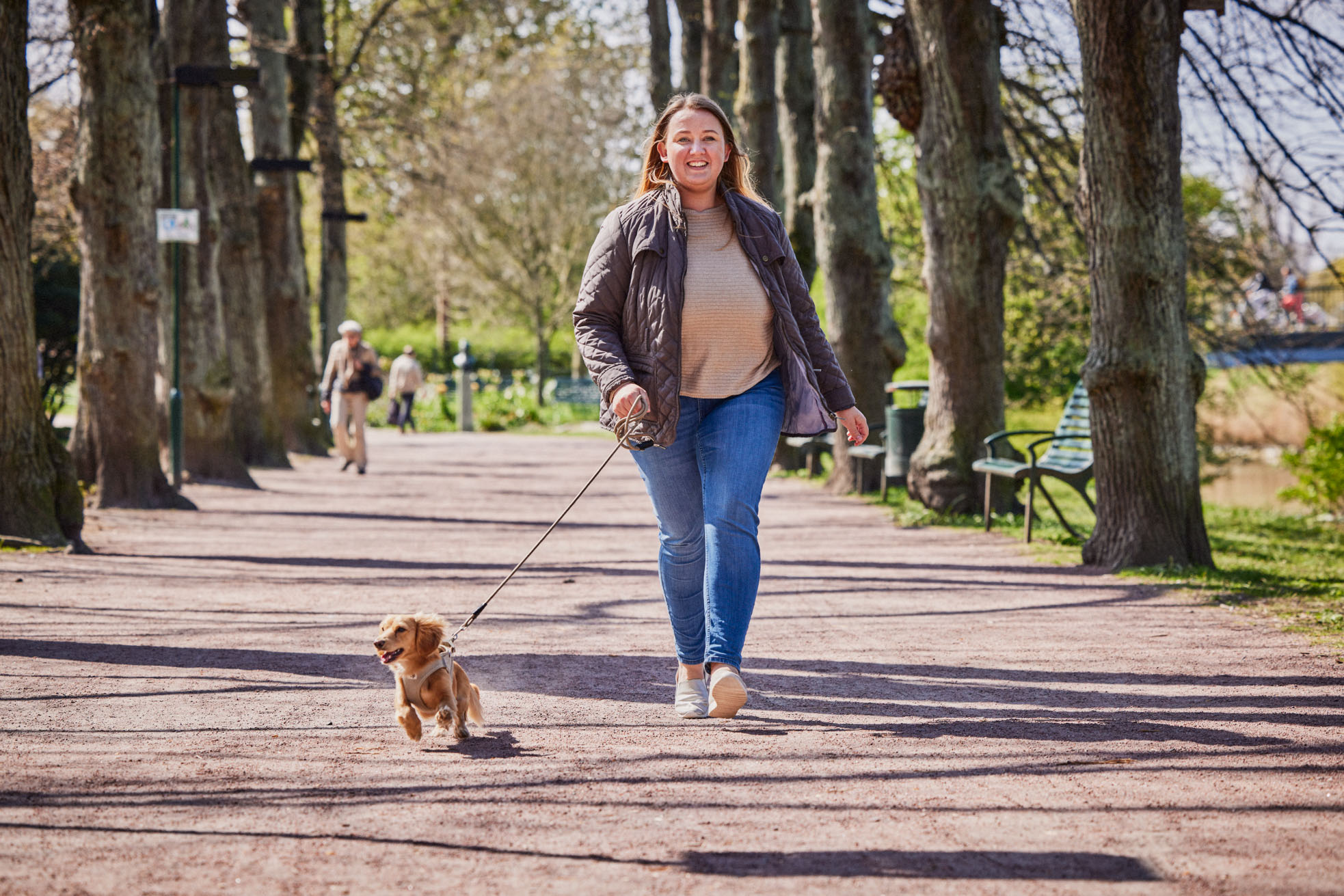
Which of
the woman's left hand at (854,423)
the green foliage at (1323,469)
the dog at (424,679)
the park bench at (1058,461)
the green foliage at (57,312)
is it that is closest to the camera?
the dog at (424,679)

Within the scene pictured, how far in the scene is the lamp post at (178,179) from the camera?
46.5ft

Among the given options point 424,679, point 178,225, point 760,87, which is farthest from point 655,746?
point 760,87

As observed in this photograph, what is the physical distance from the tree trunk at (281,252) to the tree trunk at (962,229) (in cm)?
1086

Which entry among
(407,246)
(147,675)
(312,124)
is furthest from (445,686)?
(407,246)

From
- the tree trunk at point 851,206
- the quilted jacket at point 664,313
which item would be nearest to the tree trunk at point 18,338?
the quilted jacket at point 664,313

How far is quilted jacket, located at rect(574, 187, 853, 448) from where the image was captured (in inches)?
184

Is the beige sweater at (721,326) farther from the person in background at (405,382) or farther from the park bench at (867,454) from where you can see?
the person in background at (405,382)

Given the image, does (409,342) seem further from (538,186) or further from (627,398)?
(627,398)

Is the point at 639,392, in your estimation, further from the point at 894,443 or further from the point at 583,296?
the point at 894,443

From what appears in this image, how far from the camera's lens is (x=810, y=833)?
11.6ft

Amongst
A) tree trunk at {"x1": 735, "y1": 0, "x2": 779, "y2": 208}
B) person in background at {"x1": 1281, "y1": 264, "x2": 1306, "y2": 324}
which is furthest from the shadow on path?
tree trunk at {"x1": 735, "y1": 0, "x2": 779, "y2": 208}

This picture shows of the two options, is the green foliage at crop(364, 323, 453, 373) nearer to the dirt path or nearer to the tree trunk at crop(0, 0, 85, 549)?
the tree trunk at crop(0, 0, 85, 549)

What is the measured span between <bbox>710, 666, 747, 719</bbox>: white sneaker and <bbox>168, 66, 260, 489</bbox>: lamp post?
1054 cm

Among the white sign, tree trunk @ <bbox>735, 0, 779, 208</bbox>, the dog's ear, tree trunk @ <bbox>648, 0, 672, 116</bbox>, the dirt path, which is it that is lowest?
the dirt path
